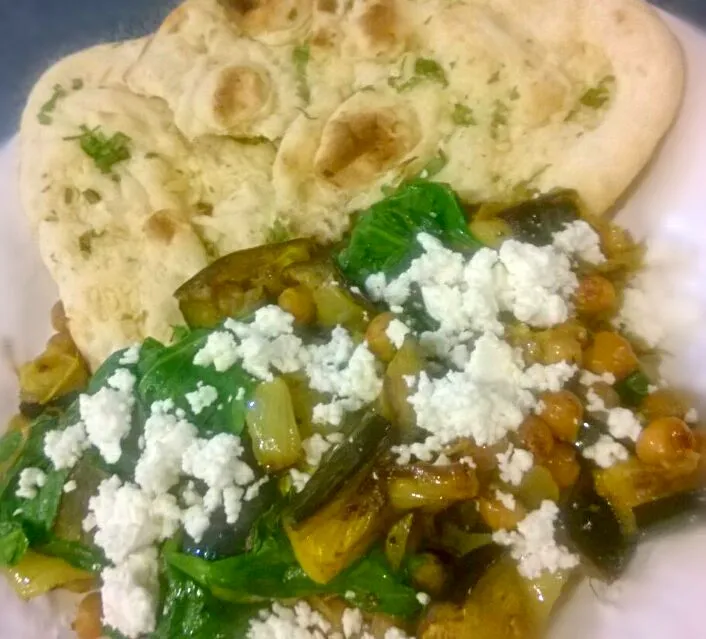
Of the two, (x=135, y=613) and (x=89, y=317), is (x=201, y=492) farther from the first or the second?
(x=89, y=317)

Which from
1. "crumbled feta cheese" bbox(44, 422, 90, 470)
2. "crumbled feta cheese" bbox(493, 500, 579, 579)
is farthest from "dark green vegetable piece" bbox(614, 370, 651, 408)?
"crumbled feta cheese" bbox(44, 422, 90, 470)

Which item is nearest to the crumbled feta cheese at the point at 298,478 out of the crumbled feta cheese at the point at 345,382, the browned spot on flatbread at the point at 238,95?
the crumbled feta cheese at the point at 345,382

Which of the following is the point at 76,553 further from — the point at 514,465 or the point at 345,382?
the point at 514,465

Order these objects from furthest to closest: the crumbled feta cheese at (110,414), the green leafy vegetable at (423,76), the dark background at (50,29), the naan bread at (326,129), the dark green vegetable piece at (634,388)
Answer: the dark background at (50,29)
the green leafy vegetable at (423,76)
the naan bread at (326,129)
the dark green vegetable piece at (634,388)
the crumbled feta cheese at (110,414)

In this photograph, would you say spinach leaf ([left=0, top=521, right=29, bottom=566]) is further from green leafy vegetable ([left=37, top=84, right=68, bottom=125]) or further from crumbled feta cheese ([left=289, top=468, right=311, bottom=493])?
green leafy vegetable ([left=37, top=84, right=68, bottom=125])

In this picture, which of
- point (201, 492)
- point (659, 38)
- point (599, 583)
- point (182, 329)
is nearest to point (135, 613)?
point (201, 492)

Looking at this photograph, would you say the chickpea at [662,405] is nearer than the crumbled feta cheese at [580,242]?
Yes

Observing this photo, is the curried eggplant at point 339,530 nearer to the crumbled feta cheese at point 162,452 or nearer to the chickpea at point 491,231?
the crumbled feta cheese at point 162,452
